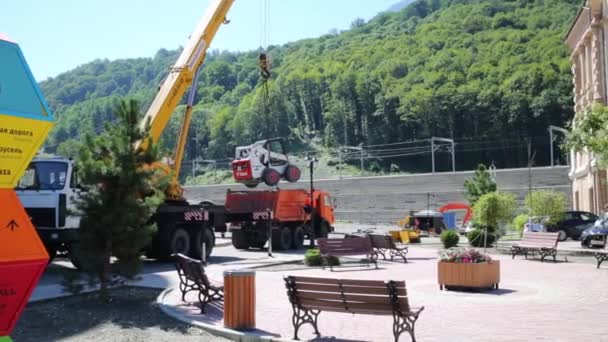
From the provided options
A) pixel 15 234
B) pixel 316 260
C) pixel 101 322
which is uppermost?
pixel 15 234

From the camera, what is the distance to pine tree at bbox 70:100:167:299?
1156 cm

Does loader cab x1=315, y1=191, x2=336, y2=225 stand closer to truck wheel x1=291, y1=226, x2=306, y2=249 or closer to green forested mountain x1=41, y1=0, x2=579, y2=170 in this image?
truck wheel x1=291, y1=226, x2=306, y2=249

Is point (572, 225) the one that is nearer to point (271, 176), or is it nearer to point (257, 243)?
point (271, 176)

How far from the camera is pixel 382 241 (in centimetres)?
2022

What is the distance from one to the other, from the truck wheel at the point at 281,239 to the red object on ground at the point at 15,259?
23013 mm

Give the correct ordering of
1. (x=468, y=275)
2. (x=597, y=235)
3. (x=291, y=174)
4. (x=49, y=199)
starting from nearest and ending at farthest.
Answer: (x=468, y=275) < (x=49, y=199) < (x=597, y=235) < (x=291, y=174)

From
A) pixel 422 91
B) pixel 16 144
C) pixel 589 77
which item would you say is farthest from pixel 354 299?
pixel 422 91

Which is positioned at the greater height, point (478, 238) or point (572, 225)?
point (572, 225)

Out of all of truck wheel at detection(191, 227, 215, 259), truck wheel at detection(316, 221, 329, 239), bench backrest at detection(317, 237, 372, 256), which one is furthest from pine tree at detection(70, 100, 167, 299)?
truck wheel at detection(316, 221, 329, 239)

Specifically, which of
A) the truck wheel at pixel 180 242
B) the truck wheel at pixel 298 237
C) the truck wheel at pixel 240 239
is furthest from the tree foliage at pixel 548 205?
the truck wheel at pixel 180 242

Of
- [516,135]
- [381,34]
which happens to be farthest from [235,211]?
[381,34]

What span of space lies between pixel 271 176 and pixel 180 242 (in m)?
7.90

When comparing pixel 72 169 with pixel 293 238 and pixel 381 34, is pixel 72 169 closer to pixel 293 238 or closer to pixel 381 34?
pixel 293 238

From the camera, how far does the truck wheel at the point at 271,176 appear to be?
90.0 feet
